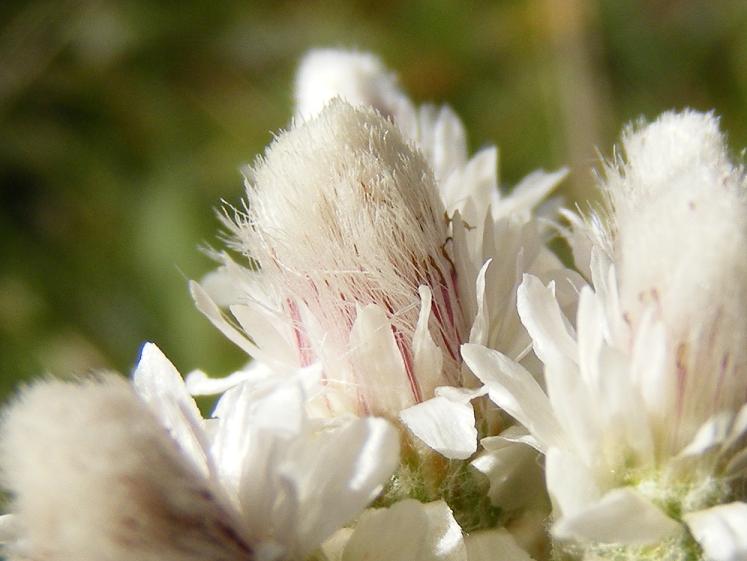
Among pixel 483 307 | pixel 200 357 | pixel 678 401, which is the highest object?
pixel 200 357

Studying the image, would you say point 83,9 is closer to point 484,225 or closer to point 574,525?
point 484,225

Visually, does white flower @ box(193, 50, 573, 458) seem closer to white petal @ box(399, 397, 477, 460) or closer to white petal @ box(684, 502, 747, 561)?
white petal @ box(399, 397, 477, 460)

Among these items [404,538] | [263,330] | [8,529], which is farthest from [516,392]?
[8,529]

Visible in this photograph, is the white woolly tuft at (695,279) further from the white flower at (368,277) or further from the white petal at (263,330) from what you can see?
the white petal at (263,330)

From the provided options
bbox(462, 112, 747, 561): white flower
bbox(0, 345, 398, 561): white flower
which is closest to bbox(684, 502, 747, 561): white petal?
bbox(462, 112, 747, 561): white flower

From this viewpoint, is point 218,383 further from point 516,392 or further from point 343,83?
point 343,83

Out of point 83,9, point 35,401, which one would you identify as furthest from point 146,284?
point 35,401
